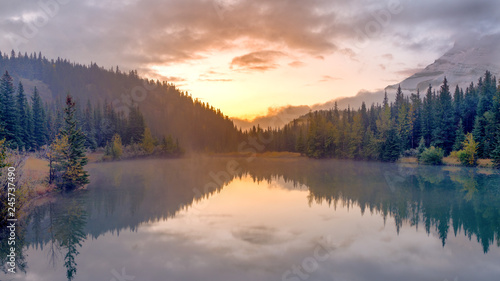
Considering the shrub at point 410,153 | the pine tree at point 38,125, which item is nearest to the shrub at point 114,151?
the pine tree at point 38,125

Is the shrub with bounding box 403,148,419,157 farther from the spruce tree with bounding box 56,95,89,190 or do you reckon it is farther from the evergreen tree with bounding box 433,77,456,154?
the spruce tree with bounding box 56,95,89,190

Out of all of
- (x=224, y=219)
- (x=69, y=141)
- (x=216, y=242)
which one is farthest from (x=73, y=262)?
(x=69, y=141)

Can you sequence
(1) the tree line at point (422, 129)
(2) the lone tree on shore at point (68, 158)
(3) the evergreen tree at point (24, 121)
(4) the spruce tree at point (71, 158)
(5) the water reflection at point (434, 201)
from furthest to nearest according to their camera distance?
(1) the tree line at point (422, 129) < (3) the evergreen tree at point (24, 121) < (4) the spruce tree at point (71, 158) < (2) the lone tree on shore at point (68, 158) < (5) the water reflection at point (434, 201)

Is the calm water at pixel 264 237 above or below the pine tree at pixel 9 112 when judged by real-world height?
below

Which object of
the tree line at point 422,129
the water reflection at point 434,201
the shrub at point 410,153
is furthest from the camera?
the shrub at point 410,153

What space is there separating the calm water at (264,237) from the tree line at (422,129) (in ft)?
161

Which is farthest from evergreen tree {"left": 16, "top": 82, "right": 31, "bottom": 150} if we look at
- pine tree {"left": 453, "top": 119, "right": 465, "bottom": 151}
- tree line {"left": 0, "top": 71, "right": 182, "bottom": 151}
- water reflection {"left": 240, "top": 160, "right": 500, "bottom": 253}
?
pine tree {"left": 453, "top": 119, "right": 465, "bottom": 151}

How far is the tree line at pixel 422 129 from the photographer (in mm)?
75812

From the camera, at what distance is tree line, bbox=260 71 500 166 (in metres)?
75.8

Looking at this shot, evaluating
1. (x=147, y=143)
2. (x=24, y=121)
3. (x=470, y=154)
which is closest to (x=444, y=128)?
(x=470, y=154)

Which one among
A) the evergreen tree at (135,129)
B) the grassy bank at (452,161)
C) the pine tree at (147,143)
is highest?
the evergreen tree at (135,129)

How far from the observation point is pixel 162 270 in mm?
14984

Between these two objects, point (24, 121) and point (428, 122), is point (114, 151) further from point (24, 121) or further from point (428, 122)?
point (428, 122)

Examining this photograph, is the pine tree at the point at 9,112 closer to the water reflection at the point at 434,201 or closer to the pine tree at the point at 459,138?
the water reflection at the point at 434,201
